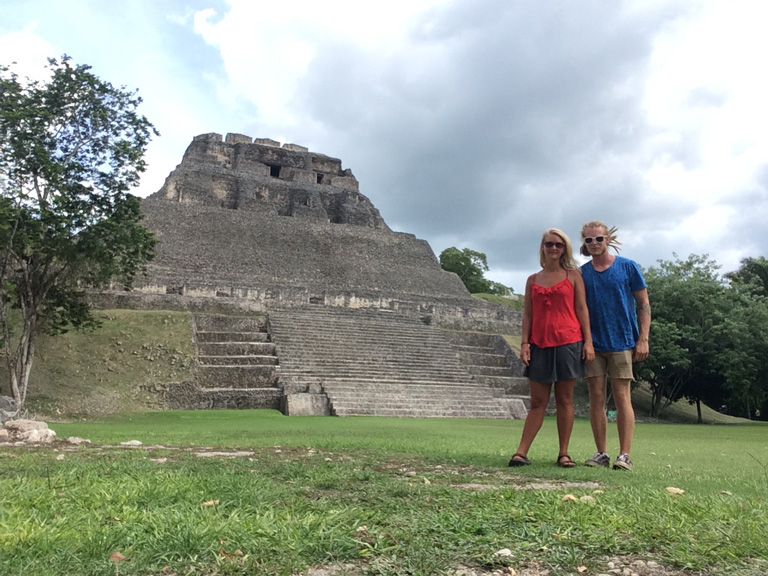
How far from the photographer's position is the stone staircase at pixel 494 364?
17.2 metres

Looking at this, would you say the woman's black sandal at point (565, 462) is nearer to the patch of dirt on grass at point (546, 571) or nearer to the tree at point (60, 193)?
the patch of dirt on grass at point (546, 571)

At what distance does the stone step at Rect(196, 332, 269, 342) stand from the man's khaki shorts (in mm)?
13315

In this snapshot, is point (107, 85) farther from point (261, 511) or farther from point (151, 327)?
point (261, 511)

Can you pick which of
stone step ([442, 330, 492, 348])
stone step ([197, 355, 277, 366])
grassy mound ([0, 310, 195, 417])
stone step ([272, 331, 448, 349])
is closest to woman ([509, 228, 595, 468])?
grassy mound ([0, 310, 195, 417])

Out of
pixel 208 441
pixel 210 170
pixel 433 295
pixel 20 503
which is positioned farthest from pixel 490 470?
pixel 210 170

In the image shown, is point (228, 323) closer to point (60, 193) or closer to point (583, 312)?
point (60, 193)

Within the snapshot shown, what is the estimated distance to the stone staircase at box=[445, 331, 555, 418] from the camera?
17.2m

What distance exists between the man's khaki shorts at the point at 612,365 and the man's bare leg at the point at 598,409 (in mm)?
56

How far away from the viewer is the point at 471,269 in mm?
46969

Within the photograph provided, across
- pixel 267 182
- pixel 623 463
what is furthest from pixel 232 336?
pixel 267 182

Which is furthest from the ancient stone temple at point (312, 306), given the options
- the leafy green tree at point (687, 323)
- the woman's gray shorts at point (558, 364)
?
the woman's gray shorts at point (558, 364)

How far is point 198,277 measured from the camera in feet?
71.3

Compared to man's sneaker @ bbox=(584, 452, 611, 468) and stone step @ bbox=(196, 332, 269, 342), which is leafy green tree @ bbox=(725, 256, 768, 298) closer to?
stone step @ bbox=(196, 332, 269, 342)

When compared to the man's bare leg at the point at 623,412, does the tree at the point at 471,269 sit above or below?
above
